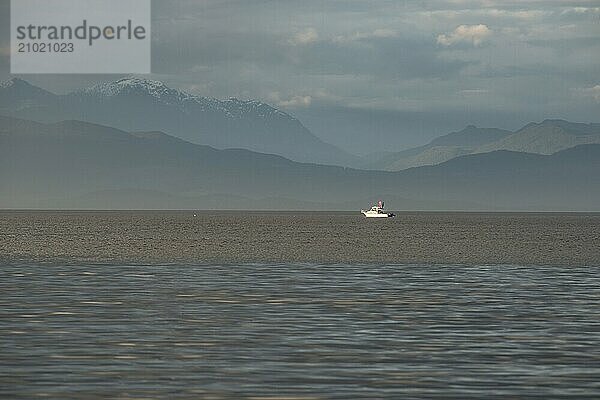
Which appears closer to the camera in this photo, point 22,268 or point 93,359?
point 93,359

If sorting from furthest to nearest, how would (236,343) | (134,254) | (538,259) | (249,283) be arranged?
(134,254)
(538,259)
(249,283)
(236,343)

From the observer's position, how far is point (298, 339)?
Answer: 26.7m

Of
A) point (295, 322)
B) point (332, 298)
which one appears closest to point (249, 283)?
point (332, 298)

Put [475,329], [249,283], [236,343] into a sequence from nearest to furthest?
[236,343]
[475,329]
[249,283]

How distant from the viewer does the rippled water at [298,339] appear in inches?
811

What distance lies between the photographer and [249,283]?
45625mm

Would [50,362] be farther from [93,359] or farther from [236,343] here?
[236,343]

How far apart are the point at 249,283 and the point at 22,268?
1516 cm

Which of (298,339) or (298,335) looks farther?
(298,335)

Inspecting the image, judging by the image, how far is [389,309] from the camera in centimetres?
3431

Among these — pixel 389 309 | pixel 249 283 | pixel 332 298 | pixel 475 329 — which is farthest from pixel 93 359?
pixel 249 283

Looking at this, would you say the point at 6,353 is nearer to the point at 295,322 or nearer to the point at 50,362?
the point at 50,362

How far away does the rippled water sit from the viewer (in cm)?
2059

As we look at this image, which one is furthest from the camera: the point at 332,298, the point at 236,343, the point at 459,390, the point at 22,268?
the point at 22,268
